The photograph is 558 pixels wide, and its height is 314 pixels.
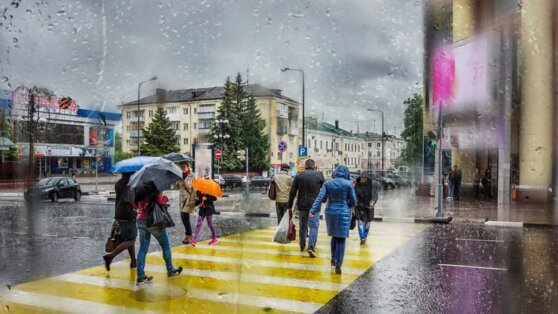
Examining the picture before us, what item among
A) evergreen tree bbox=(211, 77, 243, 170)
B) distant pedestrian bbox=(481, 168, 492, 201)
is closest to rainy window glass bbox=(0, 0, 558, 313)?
evergreen tree bbox=(211, 77, 243, 170)

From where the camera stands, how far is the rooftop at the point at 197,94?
11.1ft

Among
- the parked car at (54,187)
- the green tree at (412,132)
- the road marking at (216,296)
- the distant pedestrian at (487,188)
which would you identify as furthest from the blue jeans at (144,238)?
the distant pedestrian at (487,188)

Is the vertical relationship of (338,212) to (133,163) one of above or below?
below

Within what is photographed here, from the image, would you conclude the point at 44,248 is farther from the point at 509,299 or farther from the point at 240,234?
the point at 509,299

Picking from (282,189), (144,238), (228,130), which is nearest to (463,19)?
(228,130)

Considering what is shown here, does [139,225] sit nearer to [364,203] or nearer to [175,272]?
[175,272]

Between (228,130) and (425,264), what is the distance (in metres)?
4.42

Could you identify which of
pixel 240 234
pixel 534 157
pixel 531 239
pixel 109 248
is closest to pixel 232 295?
pixel 109 248

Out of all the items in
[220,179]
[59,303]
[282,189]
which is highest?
[220,179]

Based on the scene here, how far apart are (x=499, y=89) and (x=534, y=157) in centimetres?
798

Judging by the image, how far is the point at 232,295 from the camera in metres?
4.82

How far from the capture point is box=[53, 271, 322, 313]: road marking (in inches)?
174

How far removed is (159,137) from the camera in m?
3.50

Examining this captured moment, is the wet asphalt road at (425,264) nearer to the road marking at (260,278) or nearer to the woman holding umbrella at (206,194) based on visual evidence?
the road marking at (260,278)
